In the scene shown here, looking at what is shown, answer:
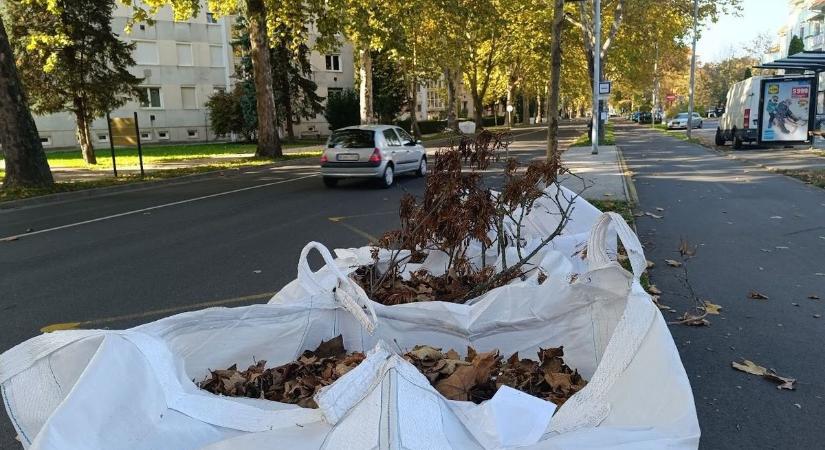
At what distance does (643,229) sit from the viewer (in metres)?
9.09

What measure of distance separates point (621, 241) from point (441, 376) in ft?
3.18

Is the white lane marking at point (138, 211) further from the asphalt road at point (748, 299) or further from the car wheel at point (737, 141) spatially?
the car wheel at point (737, 141)

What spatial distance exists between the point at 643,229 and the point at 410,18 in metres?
15.6

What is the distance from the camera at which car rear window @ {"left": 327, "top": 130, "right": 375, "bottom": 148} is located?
16.0 metres

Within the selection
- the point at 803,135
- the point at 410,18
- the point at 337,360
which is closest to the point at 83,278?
the point at 337,360

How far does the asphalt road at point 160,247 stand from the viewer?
233 inches

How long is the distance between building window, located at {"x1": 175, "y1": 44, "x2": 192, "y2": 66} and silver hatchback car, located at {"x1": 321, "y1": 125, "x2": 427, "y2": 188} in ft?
105

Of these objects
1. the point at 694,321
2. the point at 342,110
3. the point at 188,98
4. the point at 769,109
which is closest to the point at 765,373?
the point at 694,321

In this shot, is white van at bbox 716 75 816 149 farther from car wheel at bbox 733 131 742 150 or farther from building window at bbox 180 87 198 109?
building window at bbox 180 87 198 109

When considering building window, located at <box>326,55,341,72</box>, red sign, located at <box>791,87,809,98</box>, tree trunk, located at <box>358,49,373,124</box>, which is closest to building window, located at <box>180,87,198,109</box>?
building window, located at <box>326,55,341,72</box>

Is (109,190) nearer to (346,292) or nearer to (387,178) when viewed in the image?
(387,178)

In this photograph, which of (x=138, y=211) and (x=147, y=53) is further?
(x=147, y=53)

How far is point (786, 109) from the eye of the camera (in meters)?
24.6

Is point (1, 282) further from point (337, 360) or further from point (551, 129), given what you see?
point (551, 129)
